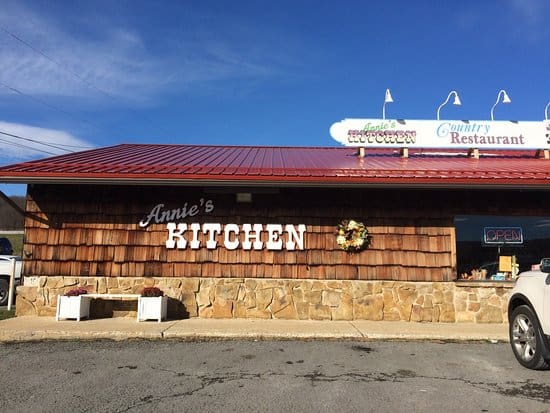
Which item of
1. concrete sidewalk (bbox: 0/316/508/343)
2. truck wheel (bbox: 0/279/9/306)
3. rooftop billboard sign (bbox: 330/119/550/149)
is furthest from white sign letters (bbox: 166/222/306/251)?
truck wheel (bbox: 0/279/9/306)

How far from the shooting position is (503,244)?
1009 cm

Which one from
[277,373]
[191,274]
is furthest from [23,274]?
[277,373]

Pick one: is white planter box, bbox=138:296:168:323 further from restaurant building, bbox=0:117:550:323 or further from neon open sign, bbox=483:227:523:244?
neon open sign, bbox=483:227:523:244

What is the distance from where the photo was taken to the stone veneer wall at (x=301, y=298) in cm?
952

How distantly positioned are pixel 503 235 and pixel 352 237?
3279mm

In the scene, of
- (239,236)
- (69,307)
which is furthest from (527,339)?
(69,307)

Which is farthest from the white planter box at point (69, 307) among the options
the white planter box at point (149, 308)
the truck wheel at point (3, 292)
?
the truck wheel at point (3, 292)

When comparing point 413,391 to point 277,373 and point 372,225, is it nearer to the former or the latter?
point 277,373

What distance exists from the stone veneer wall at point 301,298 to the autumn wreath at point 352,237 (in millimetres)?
703

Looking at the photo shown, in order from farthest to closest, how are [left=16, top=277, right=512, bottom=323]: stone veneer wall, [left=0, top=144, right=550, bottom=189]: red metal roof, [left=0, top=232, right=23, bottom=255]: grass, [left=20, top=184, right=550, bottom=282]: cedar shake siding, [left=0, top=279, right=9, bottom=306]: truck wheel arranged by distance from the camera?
[left=0, top=232, right=23, bottom=255]: grass, [left=0, top=279, right=9, bottom=306]: truck wheel, [left=20, top=184, right=550, bottom=282]: cedar shake siding, [left=16, top=277, right=512, bottom=323]: stone veneer wall, [left=0, top=144, right=550, bottom=189]: red metal roof

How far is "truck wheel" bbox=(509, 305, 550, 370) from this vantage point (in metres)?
5.58

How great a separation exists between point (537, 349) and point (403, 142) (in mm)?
8178

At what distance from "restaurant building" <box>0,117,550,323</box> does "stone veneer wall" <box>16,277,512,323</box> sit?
0.02 metres

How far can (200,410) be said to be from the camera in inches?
174
